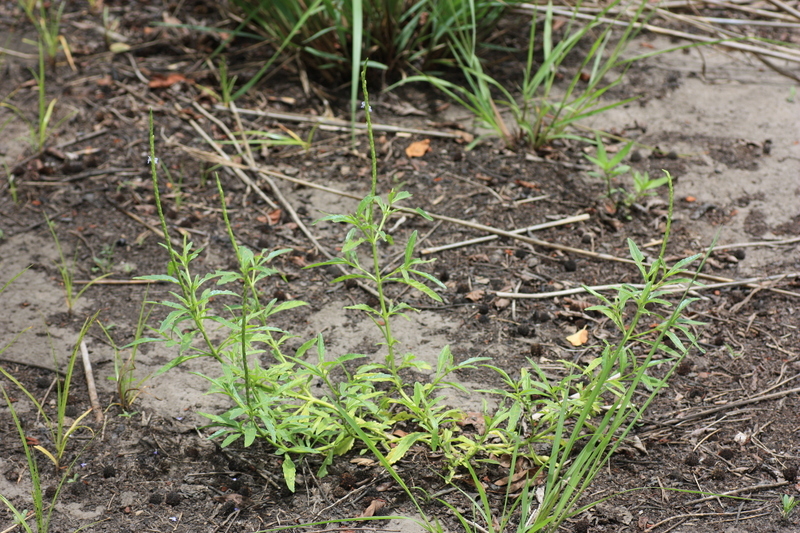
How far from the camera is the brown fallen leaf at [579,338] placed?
229 centimetres

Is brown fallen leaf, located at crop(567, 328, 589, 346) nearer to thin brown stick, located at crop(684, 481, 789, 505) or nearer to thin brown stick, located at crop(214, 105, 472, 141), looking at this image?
thin brown stick, located at crop(684, 481, 789, 505)

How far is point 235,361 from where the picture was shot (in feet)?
5.74

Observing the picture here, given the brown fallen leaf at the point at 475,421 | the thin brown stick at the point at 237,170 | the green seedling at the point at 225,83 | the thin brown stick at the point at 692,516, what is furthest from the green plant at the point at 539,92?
the thin brown stick at the point at 692,516

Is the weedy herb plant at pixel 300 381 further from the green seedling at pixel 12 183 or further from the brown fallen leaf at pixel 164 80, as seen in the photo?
the brown fallen leaf at pixel 164 80

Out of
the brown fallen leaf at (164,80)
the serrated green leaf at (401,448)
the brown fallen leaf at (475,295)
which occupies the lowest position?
the brown fallen leaf at (475,295)

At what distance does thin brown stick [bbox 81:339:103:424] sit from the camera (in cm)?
203

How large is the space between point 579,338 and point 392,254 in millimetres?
817

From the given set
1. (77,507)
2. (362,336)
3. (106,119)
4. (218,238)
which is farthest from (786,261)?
(106,119)

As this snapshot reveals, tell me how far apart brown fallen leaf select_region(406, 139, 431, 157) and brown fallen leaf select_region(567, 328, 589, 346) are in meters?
1.23

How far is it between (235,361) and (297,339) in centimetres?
59

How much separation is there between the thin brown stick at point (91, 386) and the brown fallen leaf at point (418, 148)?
1620 millimetres

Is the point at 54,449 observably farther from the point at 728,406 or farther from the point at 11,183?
the point at 728,406

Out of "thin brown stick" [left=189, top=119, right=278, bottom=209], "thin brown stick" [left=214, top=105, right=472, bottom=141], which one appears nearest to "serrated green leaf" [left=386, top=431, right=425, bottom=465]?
"thin brown stick" [left=189, top=119, right=278, bottom=209]

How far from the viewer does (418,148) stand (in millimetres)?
3176
